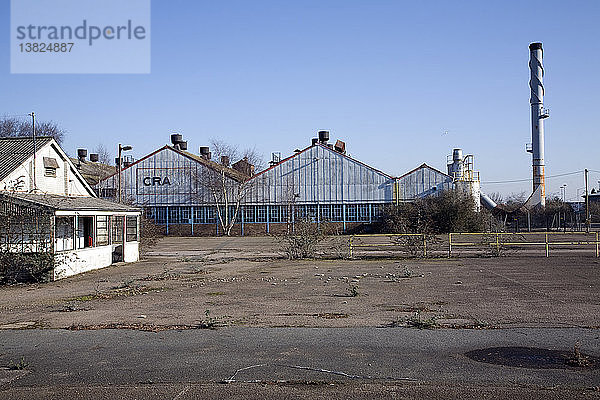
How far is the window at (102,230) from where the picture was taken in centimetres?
3009

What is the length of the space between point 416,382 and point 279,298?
8.68m

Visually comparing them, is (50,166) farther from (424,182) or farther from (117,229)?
(424,182)

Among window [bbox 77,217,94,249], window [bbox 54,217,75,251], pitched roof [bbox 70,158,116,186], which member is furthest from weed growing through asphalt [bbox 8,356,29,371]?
pitched roof [bbox 70,158,116,186]

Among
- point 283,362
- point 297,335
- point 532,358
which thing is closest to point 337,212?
point 297,335

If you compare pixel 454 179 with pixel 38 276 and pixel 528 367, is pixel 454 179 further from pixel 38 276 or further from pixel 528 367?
pixel 528 367

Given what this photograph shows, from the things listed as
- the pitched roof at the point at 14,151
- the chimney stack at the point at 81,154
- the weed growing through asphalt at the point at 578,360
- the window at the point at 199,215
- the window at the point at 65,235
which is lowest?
the weed growing through asphalt at the point at 578,360

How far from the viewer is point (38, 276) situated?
824 inches

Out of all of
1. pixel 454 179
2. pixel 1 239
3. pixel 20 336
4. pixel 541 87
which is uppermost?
pixel 541 87

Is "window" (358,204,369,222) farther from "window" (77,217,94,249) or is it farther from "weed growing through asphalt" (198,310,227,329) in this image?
"weed growing through asphalt" (198,310,227,329)

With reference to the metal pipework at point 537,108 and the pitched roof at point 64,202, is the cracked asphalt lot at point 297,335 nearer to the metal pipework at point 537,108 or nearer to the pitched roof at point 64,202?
the pitched roof at point 64,202

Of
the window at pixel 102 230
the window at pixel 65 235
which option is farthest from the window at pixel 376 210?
the window at pixel 65 235

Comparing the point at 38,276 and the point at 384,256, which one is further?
the point at 384,256

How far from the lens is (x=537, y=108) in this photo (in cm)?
5981

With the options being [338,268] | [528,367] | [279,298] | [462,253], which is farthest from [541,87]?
[528,367]
